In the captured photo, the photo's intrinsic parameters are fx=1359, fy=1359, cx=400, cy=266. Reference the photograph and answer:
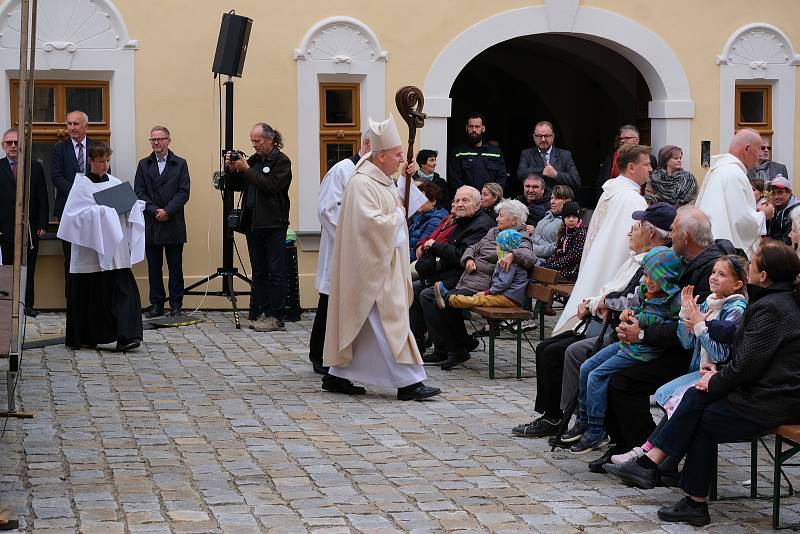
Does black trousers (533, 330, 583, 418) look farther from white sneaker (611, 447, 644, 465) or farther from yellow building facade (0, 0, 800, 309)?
yellow building facade (0, 0, 800, 309)

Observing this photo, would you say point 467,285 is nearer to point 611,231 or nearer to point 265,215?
point 611,231

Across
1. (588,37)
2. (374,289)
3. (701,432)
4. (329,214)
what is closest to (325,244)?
(329,214)

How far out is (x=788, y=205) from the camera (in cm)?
1159

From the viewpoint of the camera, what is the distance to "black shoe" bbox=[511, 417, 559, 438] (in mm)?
7824

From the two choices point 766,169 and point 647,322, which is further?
point 766,169

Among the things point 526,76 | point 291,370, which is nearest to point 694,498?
point 291,370

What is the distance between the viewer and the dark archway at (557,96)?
16875 millimetres

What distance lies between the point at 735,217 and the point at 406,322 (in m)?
2.35

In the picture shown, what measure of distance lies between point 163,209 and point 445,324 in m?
3.75

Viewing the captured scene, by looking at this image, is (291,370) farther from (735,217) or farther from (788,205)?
(788,205)

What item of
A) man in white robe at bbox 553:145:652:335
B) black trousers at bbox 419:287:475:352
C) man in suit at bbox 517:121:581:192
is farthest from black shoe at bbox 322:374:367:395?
man in suit at bbox 517:121:581:192

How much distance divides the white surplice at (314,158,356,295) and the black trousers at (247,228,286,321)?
6.92 feet

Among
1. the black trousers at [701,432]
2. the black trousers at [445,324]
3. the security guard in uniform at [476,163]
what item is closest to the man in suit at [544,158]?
the security guard in uniform at [476,163]

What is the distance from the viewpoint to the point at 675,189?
35.1 ft
